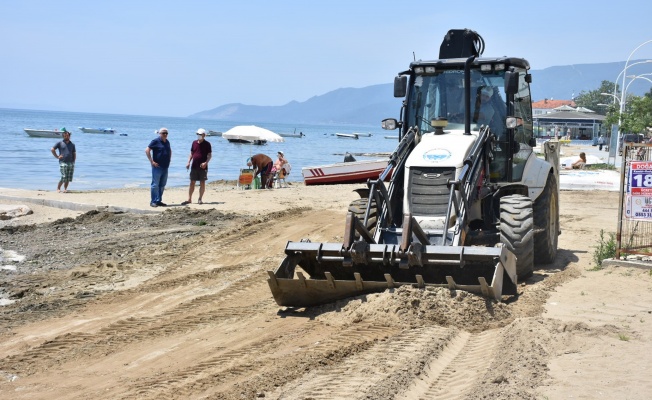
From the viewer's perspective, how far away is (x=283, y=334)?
7.46m

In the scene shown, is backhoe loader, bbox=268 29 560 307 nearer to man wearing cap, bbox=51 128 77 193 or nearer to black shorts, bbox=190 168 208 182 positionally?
black shorts, bbox=190 168 208 182

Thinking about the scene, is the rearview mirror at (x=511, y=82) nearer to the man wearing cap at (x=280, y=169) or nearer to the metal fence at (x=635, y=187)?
the metal fence at (x=635, y=187)

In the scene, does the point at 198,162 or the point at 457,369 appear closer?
the point at 457,369

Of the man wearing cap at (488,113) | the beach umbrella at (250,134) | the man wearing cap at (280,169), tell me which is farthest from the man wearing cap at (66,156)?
the man wearing cap at (488,113)

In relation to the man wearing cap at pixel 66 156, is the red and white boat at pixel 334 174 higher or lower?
lower

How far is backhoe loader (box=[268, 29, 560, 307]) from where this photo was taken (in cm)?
814

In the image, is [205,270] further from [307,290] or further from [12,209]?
[12,209]

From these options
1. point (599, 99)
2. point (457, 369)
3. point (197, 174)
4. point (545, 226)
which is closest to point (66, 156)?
point (197, 174)

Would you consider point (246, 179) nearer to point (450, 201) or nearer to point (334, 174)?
point (334, 174)

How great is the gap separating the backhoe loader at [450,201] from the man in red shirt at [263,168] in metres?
13.2

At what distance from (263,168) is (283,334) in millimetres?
16857

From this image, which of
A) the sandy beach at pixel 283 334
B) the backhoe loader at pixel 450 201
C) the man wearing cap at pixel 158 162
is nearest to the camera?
the sandy beach at pixel 283 334

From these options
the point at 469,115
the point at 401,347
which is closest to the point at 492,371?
the point at 401,347

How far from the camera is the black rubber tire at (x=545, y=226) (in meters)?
10.6
